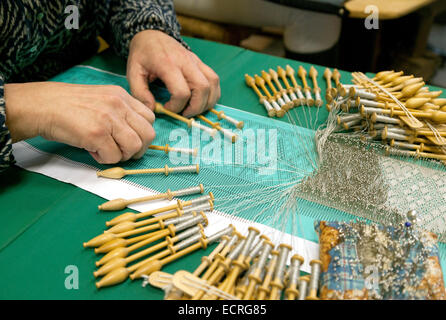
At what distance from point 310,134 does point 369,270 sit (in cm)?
65

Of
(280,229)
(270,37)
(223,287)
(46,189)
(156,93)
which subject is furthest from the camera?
(270,37)

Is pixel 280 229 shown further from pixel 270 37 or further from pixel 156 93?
pixel 270 37

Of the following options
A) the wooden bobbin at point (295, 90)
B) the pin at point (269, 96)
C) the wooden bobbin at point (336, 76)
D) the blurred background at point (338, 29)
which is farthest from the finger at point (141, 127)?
the blurred background at point (338, 29)

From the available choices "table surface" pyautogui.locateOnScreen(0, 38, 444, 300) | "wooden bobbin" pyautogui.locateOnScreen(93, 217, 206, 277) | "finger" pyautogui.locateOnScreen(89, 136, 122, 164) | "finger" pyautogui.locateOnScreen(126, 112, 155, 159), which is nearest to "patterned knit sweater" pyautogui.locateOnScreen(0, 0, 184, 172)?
"table surface" pyautogui.locateOnScreen(0, 38, 444, 300)

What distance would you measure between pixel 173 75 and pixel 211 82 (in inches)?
6.3

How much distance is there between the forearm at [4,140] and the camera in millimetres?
993

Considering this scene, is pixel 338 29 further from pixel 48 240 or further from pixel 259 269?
pixel 48 240

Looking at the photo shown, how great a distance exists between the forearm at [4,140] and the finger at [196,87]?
2.07 feet

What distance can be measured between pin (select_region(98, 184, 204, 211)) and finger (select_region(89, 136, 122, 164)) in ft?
0.51

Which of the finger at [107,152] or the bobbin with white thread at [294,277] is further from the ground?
the finger at [107,152]

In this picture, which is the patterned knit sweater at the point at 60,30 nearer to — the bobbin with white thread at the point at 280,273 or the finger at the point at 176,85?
the finger at the point at 176,85

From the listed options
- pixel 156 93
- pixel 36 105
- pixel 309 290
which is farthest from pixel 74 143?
pixel 309 290

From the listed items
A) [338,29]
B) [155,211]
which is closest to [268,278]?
[155,211]

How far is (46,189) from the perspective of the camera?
1.10 meters
